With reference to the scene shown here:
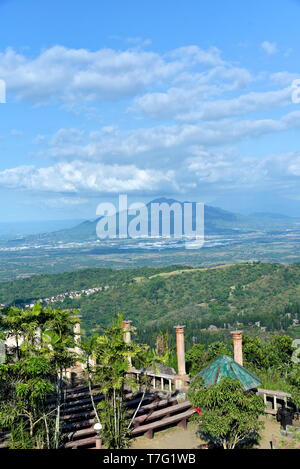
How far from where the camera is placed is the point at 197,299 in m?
70.9

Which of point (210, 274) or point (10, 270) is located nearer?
point (210, 274)

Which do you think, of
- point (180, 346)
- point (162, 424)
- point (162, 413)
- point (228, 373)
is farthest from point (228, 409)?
point (180, 346)

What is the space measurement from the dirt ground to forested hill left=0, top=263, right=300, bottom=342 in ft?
111

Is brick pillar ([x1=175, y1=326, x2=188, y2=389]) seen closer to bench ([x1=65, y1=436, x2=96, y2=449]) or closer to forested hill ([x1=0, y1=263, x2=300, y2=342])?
bench ([x1=65, y1=436, x2=96, y2=449])

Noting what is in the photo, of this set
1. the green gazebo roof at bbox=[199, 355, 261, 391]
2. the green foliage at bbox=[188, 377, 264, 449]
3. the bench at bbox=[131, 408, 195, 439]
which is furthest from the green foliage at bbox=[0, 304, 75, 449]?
the green gazebo roof at bbox=[199, 355, 261, 391]

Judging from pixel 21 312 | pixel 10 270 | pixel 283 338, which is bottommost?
pixel 10 270

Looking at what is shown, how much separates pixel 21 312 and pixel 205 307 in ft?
185

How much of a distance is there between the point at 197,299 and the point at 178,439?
192 ft

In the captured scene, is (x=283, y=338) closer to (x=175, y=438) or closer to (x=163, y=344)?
(x=163, y=344)

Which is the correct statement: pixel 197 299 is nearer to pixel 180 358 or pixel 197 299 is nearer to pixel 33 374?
pixel 180 358

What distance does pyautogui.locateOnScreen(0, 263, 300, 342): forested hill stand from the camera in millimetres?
53781

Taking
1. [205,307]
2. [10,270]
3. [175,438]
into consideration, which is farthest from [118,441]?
[10,270]

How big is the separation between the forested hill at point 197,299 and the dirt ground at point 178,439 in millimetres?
33918

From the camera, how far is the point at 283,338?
72.3 ft
